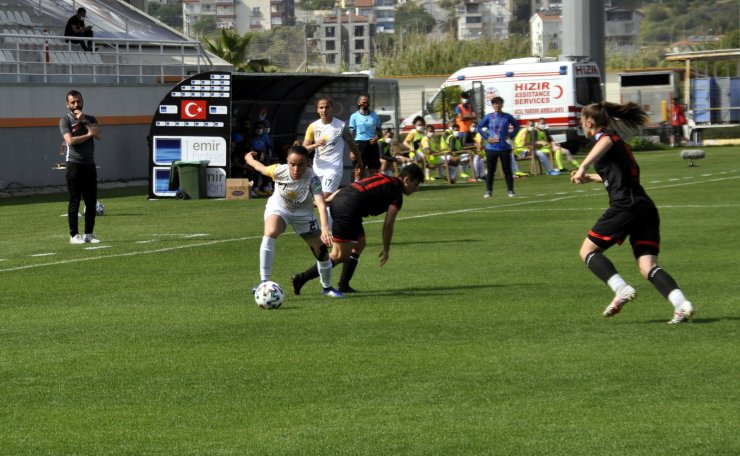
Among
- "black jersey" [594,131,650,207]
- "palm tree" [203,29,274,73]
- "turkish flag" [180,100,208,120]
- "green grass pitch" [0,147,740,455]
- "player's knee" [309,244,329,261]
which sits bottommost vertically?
"green grass pitch" [0,147,740,455]

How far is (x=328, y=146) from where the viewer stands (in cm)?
1959

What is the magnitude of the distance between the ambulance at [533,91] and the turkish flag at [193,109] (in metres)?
15.4

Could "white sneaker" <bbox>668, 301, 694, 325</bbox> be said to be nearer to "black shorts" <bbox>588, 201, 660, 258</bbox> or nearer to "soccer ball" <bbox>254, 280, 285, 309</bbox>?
"black shorts" <bbox>588, 201, 660, 258</bbox>

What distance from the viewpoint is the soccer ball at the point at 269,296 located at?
1287 centimetres

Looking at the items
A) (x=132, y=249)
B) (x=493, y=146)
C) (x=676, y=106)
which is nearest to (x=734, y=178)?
(x=493, y=146)

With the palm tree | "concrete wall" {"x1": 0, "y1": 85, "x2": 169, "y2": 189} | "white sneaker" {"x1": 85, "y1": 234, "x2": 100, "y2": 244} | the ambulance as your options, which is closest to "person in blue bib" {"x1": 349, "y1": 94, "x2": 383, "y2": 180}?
"white sneaker" {"x1": 85, "y1": 234, "x2": 100, "y2": 244}

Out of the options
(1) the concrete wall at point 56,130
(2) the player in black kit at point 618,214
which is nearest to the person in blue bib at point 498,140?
(1) the concrete wall at point 56,130

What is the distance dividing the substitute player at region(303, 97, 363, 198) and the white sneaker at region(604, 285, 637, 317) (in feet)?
26.7

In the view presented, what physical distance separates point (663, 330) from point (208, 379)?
12.4 feet

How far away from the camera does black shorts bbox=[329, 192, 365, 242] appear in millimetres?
13562

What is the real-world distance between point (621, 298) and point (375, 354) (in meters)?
2.24

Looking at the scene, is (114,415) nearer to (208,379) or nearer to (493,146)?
(208,379)

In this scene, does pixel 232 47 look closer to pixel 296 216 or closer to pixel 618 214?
pixel 296 216

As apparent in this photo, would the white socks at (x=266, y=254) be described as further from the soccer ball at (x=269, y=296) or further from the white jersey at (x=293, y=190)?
the soccer ball at (x=269, y=296)
